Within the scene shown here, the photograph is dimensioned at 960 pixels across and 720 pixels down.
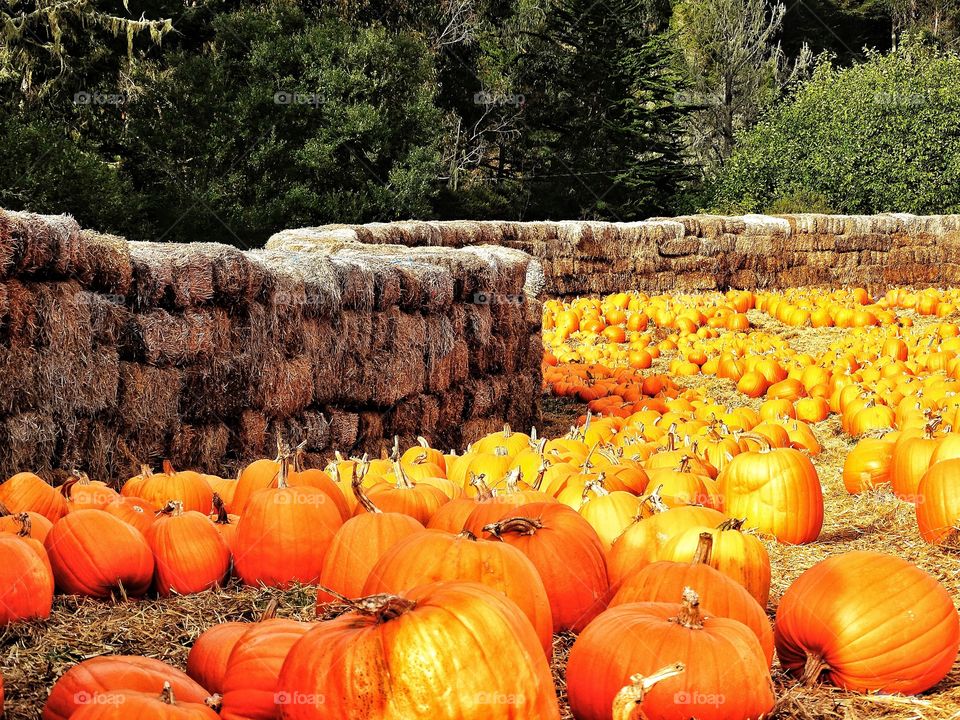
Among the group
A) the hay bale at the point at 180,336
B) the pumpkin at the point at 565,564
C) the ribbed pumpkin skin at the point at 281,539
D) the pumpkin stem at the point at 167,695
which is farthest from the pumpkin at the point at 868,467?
the pumpkin stem at the point at 167,695

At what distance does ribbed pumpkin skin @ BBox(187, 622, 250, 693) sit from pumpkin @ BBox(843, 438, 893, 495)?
164 inches

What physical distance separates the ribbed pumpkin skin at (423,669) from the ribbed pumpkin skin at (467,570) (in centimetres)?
51

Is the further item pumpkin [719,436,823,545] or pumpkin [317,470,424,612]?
pumpkin [719,436,823,545]

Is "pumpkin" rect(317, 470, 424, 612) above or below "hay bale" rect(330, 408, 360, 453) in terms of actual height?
above

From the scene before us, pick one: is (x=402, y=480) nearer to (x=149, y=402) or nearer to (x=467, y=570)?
(x=467, y=570)

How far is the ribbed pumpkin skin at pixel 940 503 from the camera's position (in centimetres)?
427

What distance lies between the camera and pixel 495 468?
4.95m

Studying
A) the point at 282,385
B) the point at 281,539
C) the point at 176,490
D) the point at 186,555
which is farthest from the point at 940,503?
the point at 282,385

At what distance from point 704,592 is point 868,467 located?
342cm

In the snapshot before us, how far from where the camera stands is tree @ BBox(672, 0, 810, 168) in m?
32.6

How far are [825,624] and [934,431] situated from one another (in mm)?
3426

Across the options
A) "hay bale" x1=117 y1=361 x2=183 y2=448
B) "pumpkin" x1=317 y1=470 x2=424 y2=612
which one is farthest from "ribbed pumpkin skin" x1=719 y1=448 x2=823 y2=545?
"hay bale" x1=117 y1=361 x2=183 y2=448

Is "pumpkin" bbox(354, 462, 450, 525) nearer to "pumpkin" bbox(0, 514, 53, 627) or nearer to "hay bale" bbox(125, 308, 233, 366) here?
"pumpkin" bbox(0, 514, 53, 627)

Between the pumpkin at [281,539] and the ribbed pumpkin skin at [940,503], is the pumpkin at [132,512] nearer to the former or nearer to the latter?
the pumpkin at [281,539]
